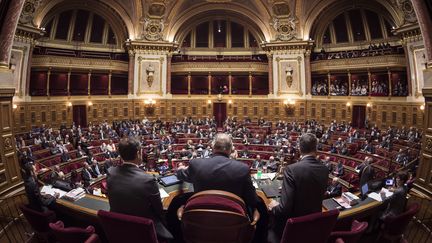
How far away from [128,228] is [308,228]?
1.52 metres

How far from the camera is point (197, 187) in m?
2.46

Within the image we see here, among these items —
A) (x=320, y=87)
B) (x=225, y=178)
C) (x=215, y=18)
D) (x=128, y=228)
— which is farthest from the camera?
(x=215, y=18)

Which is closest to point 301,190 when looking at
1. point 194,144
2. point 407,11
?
point 194,144

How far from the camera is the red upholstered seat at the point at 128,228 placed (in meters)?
2.15

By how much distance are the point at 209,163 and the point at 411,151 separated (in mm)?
12402

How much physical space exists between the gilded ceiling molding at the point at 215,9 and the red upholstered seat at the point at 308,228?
22737 mm

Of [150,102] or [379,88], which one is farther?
[150,102]

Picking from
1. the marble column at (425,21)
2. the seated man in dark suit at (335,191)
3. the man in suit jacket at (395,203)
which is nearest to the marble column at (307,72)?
the marble column at (425,21)

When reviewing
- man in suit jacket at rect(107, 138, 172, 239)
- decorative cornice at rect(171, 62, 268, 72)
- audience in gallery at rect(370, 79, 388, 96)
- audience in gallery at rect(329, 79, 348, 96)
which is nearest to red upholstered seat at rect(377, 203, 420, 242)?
man in suit jacket at rect(107, 138, 172, 239)

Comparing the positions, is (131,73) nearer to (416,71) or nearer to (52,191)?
(52,191)

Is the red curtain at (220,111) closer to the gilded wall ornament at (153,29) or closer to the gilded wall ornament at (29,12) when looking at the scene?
the gilded wall ornament at (153,29)

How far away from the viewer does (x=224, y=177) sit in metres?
2.39

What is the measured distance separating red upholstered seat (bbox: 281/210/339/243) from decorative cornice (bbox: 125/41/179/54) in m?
22.6

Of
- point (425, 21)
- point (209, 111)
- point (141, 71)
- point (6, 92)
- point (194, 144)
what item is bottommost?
point (194, 144)
